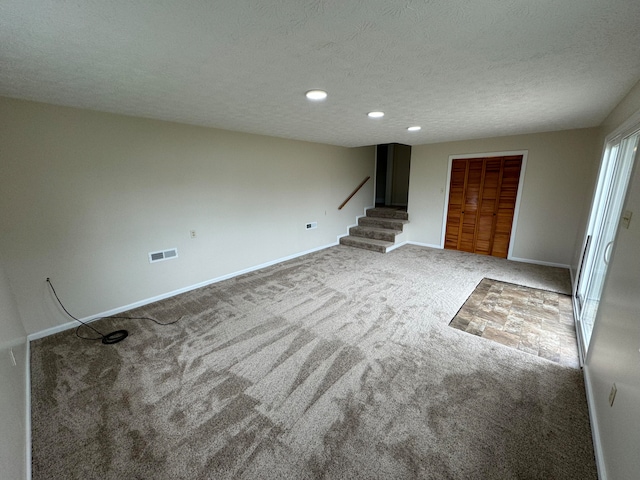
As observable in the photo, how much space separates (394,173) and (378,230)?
2740 mm

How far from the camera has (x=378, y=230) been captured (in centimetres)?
604

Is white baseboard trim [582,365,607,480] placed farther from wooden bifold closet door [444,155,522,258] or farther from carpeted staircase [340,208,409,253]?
carpeted staircase [340,208,409,253]

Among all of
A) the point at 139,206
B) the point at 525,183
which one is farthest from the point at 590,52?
the point at 139,206

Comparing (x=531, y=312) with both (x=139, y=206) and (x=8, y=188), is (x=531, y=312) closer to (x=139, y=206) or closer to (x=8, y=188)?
(x=139, y=206)

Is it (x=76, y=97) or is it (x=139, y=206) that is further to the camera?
(x=139, y=206)

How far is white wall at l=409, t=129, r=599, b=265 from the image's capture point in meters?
3.97

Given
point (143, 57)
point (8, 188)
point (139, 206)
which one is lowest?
point (139, 206)

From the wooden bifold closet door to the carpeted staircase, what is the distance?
43.3 inches

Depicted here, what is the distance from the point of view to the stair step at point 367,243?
17.9 ft

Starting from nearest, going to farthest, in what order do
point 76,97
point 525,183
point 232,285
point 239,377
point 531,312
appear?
point 239,377 → point 76,97 → point 531,312 → point 232,285 → point 525,183

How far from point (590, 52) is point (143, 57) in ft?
8.50

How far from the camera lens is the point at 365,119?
10.0 ft

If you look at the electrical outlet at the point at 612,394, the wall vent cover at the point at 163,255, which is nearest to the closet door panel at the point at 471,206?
the electrical outlet at the point at 612,394

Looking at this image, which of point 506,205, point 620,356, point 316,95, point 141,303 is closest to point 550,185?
point 506,205
